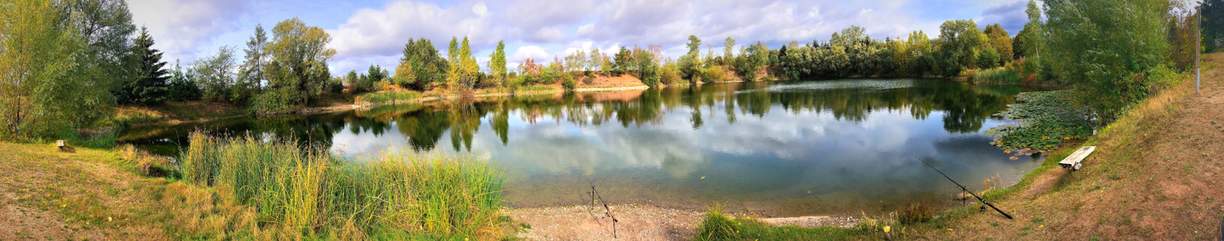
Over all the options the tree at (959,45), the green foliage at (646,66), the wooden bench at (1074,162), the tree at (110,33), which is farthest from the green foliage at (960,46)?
the tree at (110,33)

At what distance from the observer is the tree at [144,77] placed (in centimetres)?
3791

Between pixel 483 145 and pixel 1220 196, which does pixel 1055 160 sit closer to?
pixel 1220 196

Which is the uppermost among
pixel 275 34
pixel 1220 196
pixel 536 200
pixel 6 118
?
pixel 275 34

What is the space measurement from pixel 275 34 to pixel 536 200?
4830cm

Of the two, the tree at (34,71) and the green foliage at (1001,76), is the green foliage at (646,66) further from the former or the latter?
the tree at (34,71)

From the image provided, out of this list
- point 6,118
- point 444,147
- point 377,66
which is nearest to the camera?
point 6,118

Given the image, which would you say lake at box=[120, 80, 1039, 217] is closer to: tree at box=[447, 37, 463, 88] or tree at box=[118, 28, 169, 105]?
tree at box=[118, 28, 169, 105]

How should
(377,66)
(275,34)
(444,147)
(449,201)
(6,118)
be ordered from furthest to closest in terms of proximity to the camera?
(377,66), (275,34), (444,147), (6,118), (449,201)

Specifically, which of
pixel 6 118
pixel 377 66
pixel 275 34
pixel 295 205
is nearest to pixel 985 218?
pixel 295 205

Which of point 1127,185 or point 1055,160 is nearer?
point 1127,185

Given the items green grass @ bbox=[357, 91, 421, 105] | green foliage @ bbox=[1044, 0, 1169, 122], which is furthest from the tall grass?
green grass @ bbox=[357, 91, 421, 105]

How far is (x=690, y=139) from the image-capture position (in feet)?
80.6

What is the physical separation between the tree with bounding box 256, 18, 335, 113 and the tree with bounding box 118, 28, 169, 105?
780 centimetres

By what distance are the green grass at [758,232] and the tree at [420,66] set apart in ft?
234
